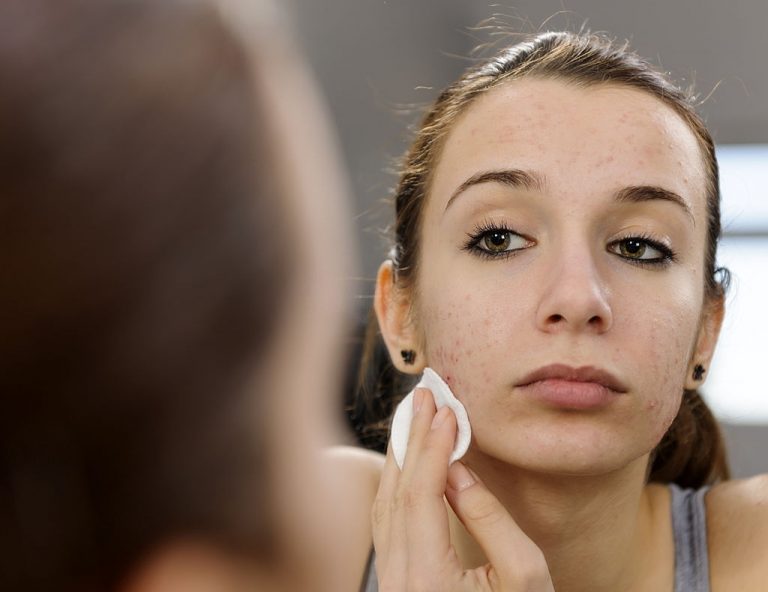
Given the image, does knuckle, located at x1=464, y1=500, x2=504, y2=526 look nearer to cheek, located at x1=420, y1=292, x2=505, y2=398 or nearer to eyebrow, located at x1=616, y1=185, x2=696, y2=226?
cheek, located at x1=420, y1=292, x2=505, y2=398

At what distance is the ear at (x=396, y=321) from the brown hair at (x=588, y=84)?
0.02 m

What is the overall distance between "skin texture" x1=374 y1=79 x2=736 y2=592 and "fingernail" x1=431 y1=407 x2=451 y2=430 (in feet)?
0.10

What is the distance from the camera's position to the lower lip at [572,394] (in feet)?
2.21

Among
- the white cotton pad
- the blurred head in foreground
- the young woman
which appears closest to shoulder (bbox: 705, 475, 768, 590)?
the young woman

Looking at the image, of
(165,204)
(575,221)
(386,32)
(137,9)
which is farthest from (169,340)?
(386,32)

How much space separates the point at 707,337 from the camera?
840 mm

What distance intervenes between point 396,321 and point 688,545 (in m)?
0.35

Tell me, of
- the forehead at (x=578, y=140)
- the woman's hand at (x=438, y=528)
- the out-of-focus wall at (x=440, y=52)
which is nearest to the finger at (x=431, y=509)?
the woman's hand at (x=438, y=528)

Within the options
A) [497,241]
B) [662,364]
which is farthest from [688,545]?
[497,241]

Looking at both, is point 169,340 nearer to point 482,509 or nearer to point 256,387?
point 256,387

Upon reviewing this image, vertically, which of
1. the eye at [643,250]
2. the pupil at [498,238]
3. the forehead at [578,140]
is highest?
the forehead at [578,140]

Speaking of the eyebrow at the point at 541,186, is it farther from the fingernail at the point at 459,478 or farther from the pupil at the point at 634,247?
the fingernail at the point at 459,478

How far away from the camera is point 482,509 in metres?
0.69

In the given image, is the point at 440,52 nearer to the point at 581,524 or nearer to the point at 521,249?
the point at 521,249
